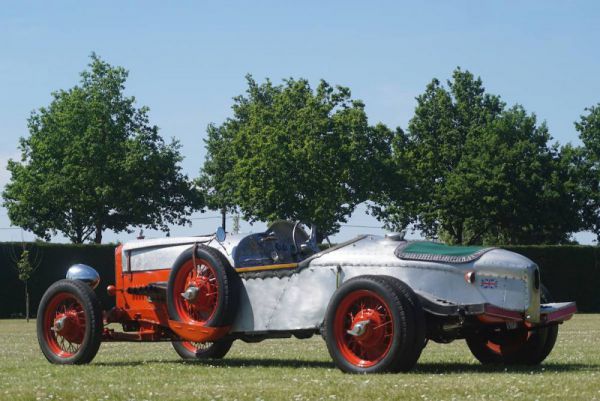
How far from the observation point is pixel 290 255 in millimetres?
13555

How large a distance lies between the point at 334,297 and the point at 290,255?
2.47 metres

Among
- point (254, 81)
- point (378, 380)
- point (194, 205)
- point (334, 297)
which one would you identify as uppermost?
point (254, 81)

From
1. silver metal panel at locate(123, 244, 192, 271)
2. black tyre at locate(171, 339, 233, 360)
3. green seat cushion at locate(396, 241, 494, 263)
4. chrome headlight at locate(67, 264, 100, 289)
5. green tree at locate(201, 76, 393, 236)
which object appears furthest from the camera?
green tree at locate(201, 76, 393, 236)

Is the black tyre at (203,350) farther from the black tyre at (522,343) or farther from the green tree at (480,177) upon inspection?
the green tree at (480,177)

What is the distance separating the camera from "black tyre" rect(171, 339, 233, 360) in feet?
45.9

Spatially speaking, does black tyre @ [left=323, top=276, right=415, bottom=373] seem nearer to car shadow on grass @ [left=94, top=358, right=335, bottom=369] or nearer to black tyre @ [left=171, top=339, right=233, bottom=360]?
car shadow on grass @ [left=94, top=358, right=335, bottom=369]

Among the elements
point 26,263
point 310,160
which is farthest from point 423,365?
point 310,160

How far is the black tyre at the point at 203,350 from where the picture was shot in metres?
14.0

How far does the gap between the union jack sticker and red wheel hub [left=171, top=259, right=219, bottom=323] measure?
3005 millimetres

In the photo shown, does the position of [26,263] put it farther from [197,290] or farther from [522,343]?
[522,343]

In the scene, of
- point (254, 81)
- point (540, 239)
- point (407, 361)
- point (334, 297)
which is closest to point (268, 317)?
point (334, 297)

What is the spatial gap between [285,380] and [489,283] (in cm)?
225

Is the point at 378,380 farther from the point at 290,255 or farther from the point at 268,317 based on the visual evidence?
the point at 290,255

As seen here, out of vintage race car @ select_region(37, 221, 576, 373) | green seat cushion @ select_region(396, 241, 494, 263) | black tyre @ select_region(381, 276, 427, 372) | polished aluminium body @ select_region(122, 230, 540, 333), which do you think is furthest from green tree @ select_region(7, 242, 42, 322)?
black tyre @ select_region(381, 276, 427, 372)
